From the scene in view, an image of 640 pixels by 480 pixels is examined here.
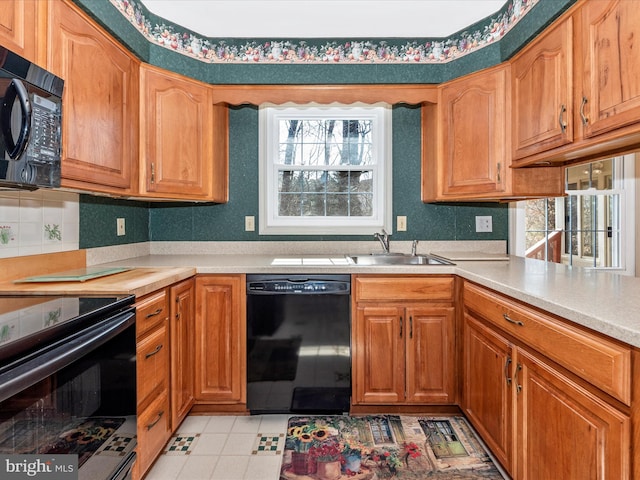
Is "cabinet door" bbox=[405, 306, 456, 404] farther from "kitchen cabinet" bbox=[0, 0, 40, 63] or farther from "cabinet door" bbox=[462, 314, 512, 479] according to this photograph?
"kitchen cabinet" bbox=[0, 0, 40, 63]

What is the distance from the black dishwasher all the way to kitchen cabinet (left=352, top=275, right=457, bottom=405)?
3.4 inches

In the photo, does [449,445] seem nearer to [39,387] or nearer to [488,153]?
[488,153]

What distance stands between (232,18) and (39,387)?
2.23 m

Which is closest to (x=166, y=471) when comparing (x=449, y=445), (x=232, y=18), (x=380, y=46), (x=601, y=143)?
(x=449, y=445)

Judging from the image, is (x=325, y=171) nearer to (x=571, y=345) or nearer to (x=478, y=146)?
(x=478, y=146)

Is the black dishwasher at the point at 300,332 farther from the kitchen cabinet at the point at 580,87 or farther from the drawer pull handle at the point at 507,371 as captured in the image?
the kitchen cabinet at the point at 580,87

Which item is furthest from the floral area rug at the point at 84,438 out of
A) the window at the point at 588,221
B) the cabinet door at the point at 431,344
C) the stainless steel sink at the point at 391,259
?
the window at the point at 588,221

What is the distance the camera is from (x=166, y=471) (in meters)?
1.77

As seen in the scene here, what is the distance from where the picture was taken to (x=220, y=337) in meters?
2.19

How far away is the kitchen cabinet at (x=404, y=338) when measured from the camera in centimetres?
217

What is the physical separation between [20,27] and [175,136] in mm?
999

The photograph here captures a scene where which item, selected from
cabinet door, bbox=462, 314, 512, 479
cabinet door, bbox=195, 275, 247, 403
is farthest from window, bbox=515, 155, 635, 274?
cabinet door, bbox=195, 275, 247, 403

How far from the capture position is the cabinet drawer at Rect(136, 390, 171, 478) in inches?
63.0

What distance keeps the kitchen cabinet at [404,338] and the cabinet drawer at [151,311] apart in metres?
1.01
